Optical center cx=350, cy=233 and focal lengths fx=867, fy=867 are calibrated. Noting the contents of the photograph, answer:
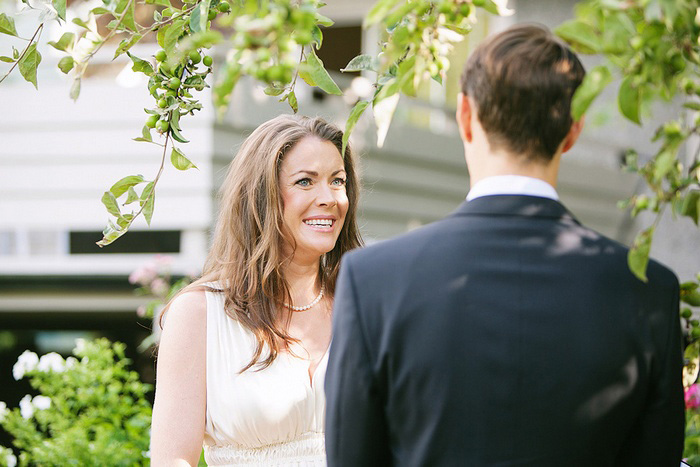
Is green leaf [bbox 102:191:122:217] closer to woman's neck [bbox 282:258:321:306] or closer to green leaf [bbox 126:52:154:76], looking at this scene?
green leaf [bbox 126:52:154:76]

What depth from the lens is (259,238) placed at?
2672 millimetres

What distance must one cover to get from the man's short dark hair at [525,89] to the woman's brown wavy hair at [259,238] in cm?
129

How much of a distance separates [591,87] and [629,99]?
93 mm

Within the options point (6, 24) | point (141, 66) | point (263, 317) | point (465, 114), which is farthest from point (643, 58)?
point (263, 317)

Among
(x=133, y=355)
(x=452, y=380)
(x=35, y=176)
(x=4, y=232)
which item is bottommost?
(x=133, y=355)

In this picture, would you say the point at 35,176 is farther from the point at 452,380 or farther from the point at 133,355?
the point at 452,380

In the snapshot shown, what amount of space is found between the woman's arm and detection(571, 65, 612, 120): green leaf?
1.50 metres

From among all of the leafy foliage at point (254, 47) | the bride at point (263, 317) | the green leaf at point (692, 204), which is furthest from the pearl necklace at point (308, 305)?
the green leaf at point (692, 204)

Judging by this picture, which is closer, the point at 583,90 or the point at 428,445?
the point at 583,90

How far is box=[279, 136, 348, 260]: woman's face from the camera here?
2566 millimetres

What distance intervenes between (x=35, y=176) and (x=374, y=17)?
23.4ft

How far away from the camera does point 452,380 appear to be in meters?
1.36

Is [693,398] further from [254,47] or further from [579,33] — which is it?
[254,47]

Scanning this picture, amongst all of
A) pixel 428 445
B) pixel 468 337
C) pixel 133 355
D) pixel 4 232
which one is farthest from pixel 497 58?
pixel 4 232
